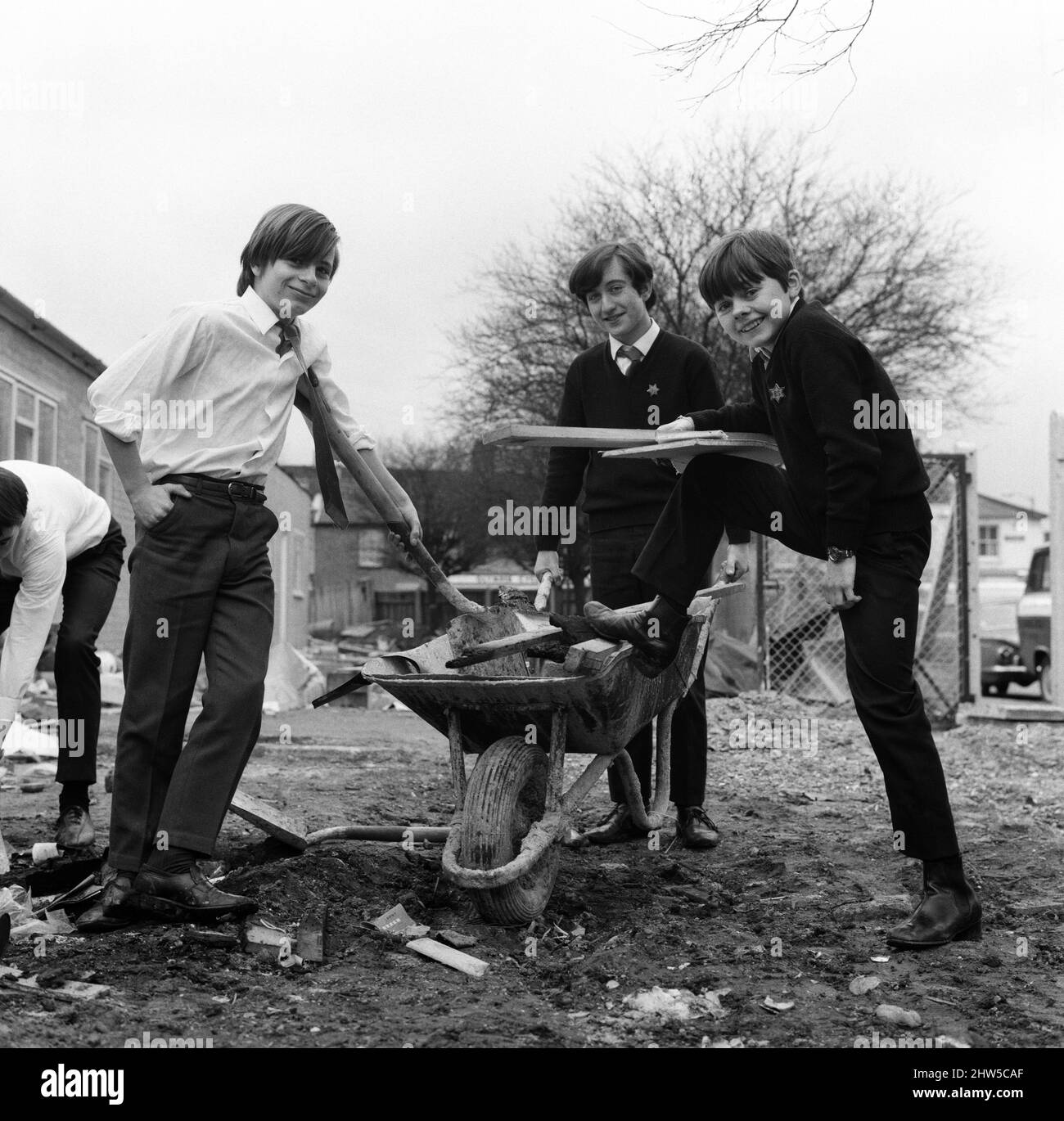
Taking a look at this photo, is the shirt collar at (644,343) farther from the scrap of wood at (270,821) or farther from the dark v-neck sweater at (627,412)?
the scrap of wood at (270,821)

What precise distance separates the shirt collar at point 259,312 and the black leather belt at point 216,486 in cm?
44

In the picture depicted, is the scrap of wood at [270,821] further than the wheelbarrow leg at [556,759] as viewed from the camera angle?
Yes

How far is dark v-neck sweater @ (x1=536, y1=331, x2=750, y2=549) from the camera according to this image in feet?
14.6

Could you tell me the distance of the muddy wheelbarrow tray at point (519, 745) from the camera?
323 centimetres

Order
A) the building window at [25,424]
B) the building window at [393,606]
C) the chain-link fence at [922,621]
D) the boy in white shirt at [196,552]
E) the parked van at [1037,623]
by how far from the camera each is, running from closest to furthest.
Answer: the boy in white shirt at [196,552] < the chain-link fence at [922,621] < the building window at [25,424] < the parked van at [1037,623] < the building window at [393,606]

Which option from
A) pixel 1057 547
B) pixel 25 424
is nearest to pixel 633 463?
pixel 1057 547

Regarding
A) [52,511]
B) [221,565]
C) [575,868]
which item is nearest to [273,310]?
[221,565]

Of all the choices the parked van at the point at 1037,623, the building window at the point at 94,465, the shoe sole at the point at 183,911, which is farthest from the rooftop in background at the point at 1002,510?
the shoe sole at the point at 183,911

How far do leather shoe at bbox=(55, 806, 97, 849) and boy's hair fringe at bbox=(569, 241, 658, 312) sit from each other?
2.58 m

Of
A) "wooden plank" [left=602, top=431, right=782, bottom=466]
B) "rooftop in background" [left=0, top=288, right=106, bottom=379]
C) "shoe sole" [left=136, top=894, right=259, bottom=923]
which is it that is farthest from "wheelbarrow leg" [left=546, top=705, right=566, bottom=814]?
"rooftop in background" [left=0, top=288, right=106, bottom=379]

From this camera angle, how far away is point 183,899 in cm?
320

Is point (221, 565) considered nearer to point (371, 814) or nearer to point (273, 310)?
point (273, 310)

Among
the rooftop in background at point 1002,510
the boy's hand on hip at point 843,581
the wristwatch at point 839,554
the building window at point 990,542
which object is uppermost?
the rooftop in background at point 1002,510

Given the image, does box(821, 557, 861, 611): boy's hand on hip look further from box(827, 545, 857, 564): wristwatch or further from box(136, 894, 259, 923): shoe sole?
box(136, 894, 259, 923): shoe sole
